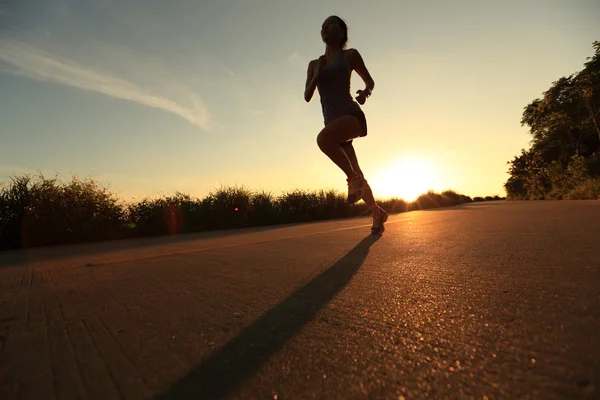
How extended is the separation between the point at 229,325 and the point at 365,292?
47 cm

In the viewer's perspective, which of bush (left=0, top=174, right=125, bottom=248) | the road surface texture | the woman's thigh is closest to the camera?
the road surface texture

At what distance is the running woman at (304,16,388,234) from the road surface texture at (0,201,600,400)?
6.10ft

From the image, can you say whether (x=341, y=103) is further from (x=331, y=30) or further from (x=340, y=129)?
(x=331, y=30)

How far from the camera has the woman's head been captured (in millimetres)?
3311

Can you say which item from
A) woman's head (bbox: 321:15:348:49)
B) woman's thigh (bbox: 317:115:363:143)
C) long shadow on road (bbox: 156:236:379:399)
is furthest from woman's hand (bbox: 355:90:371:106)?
long shadow on road (bbox: 156:236:379:399)

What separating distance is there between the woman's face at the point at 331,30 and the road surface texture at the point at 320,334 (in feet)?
8.83

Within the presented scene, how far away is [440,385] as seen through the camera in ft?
1.66

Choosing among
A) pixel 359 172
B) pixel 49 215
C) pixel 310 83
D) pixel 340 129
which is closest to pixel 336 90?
pixel 310 83

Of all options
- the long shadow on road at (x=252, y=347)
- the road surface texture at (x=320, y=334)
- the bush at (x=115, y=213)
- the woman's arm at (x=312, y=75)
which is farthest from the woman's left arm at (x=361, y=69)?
the bush at (x=115, y=213)

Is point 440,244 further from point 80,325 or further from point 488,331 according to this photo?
point 80,325

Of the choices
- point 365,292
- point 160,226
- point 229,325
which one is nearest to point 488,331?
point 365,292

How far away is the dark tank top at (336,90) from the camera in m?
3.19

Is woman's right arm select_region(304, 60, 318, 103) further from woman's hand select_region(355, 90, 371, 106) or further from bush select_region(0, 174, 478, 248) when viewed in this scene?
bush select_region(0, 174, 478, 248)

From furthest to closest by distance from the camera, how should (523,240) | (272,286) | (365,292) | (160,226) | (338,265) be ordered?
1. (160,226)
2. (523,240)
3. (338,265)
4. (272,286)
5. (365,292)
